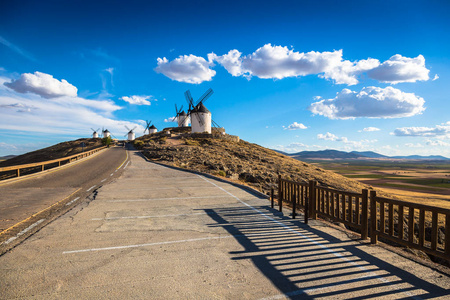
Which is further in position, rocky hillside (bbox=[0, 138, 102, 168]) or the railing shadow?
rocky hillside (bbox=[0, 138, 102, 168])

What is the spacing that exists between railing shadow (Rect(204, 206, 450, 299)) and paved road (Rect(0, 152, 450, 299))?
0.02 meters

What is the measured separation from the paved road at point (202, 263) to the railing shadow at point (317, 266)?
0.02 meters

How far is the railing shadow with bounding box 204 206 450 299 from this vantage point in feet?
12.6

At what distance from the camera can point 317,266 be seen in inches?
184

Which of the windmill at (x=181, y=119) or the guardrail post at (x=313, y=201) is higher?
the windmill at (x=181, y=119)

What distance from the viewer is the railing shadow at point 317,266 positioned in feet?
12.6

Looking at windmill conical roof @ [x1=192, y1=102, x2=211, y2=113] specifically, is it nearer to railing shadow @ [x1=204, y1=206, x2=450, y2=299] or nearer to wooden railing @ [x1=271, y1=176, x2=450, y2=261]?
wooden railing @ [x1=271, y1=176, x2=450, y2=261]

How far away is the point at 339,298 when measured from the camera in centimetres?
368

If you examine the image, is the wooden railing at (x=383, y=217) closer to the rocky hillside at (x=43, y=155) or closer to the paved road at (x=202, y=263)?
the paved road at (x=202, y=263)

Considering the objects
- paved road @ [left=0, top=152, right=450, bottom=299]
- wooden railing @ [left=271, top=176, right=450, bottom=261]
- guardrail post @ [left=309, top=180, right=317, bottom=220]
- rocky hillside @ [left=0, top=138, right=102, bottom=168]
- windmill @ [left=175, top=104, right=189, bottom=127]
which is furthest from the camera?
windmill @ [left=175, top=104, right=189, bottom=127]

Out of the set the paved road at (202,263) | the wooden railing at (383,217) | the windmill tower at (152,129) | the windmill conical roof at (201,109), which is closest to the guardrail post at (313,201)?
the wooden railing at (383,217)

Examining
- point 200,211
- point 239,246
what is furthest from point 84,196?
point 239,246

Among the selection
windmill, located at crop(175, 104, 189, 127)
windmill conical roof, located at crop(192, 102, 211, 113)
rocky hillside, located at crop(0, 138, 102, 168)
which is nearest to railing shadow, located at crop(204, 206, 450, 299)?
windmill conical roof, located at crop(192, 102, 211, 113)

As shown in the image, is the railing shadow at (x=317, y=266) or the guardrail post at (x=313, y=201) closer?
the railing shadow at (x=317, y=266)
